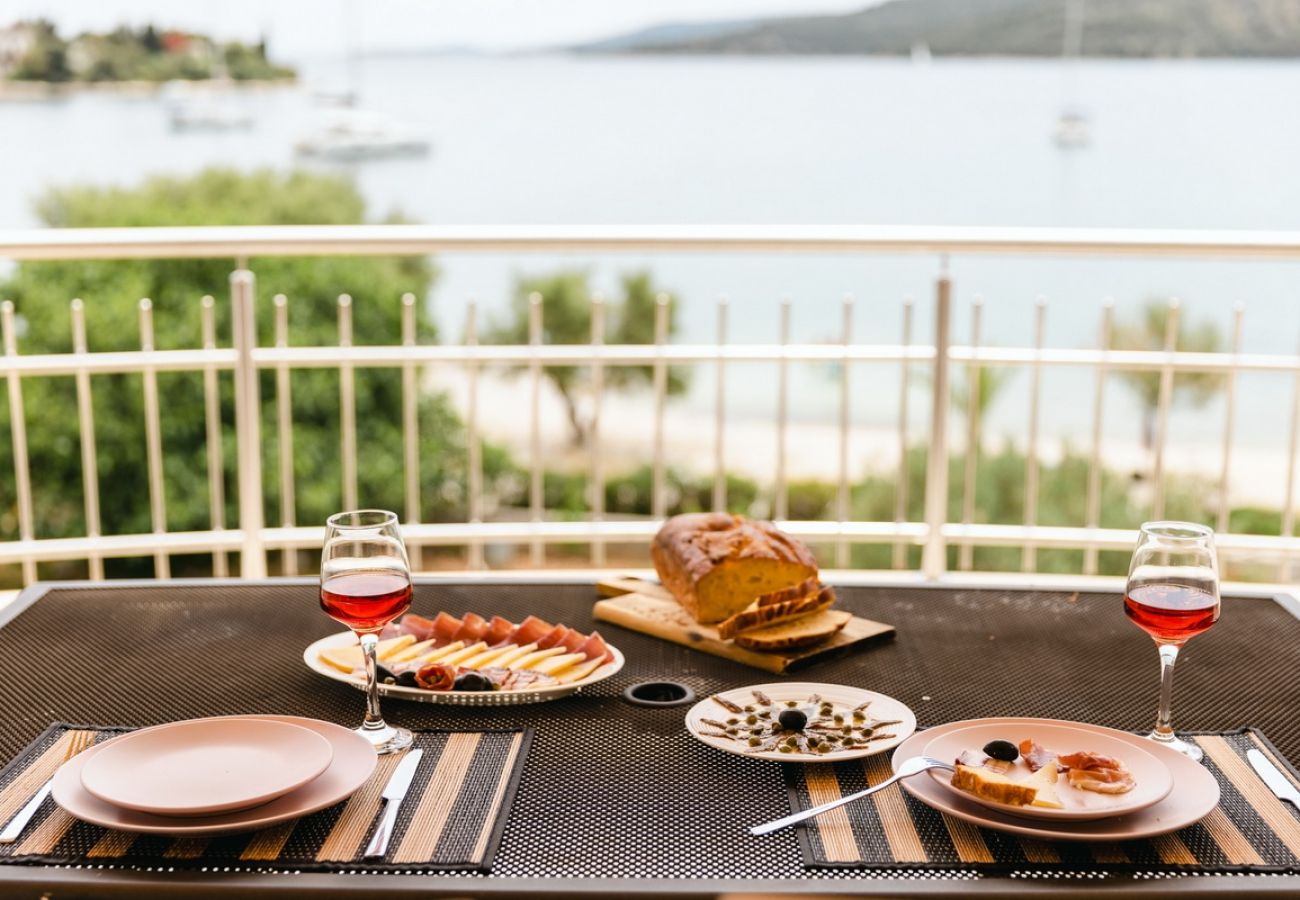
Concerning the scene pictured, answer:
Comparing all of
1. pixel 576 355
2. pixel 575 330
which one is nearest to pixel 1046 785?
pixel 576 355

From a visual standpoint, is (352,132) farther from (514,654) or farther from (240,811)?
(240,811)

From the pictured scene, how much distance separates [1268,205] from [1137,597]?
19.7 meters

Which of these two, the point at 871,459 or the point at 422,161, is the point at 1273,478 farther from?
the point at 422,161

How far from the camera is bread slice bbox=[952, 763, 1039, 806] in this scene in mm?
1155

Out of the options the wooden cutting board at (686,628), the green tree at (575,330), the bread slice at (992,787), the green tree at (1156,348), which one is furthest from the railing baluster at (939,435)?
the green tree at (1156,348)

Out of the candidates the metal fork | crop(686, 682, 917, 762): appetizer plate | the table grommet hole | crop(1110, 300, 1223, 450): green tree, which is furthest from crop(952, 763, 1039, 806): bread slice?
crop(1110, 300, 1223, 450): green tree

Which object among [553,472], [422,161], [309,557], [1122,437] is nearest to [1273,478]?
[1122,437]

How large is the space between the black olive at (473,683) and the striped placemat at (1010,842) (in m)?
0.35

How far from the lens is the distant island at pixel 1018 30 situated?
1628 centimetres

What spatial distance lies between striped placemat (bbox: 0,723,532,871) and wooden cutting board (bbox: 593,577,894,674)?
369 mm

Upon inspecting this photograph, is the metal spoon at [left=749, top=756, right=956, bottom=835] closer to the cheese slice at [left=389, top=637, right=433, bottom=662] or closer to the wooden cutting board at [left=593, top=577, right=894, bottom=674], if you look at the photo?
the wooden cutting board at [left=593, top=577, right=894, bottom=674]

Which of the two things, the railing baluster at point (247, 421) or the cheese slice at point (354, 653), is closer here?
the cheese slice at point (354, 653)

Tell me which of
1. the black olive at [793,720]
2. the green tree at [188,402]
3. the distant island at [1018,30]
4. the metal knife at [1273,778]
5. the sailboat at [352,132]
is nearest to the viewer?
the metal knife at [1273,778]

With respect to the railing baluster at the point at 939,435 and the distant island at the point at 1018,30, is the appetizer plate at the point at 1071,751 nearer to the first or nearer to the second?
the railing baluster at the point at 939,435
